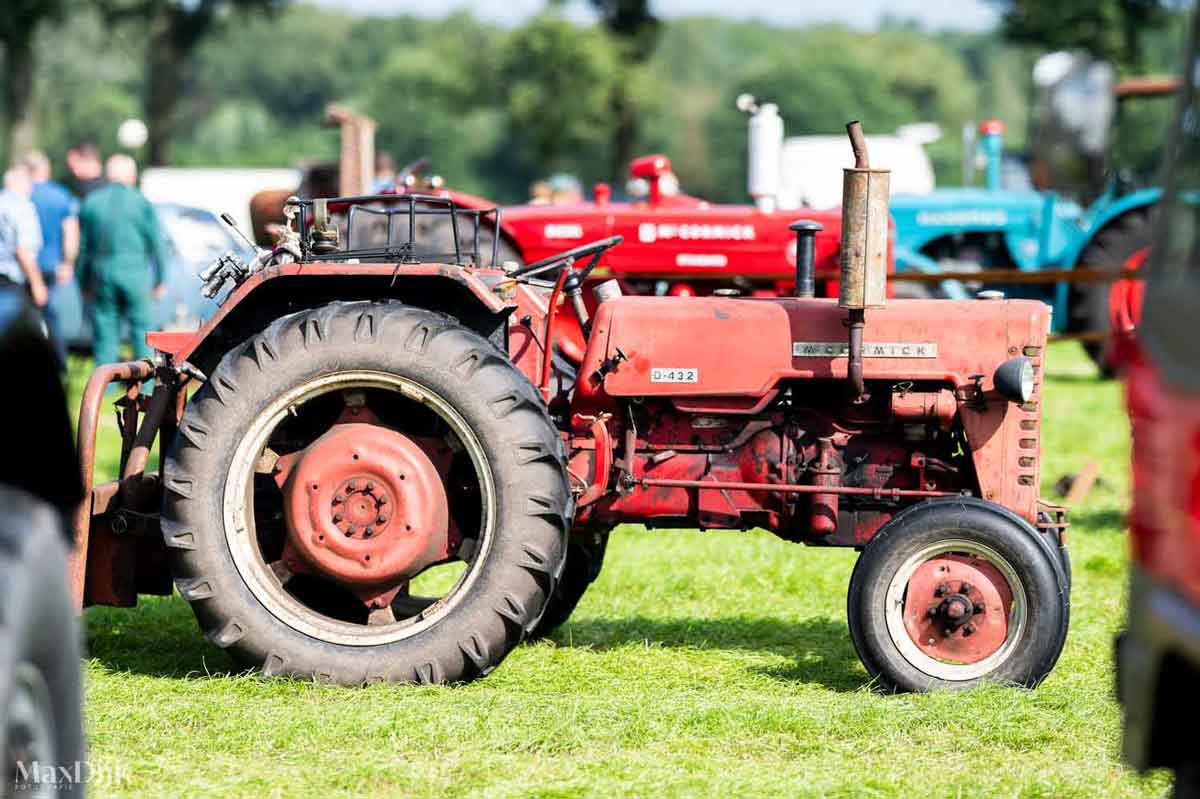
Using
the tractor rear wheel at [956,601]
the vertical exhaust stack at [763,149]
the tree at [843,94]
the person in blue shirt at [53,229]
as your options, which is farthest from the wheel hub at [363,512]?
the tree at [843,94]

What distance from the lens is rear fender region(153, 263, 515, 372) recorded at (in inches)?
213

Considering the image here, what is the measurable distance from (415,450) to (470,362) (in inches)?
13.8

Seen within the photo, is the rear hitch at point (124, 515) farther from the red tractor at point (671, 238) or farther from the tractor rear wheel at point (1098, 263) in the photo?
the tractor rear wheel at point (1098, 263)

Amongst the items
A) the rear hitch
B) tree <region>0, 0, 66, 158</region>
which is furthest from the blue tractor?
tree <region>0, 0, 66, 158</region>

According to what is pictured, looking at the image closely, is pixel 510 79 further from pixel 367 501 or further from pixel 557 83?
pixel 367 501

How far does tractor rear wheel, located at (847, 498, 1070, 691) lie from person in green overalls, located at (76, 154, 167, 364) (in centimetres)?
796

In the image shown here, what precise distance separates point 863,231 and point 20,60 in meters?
26.5

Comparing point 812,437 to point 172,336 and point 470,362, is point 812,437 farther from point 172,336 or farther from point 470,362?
point 172,336

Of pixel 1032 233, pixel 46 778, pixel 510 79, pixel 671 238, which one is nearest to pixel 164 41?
pixel 510 79

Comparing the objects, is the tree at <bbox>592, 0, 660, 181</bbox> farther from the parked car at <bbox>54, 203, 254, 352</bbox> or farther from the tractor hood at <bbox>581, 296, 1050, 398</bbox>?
the tractor hood at <bbox>581, 296, 1050, 398</bbox>

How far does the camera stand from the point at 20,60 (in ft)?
95.2

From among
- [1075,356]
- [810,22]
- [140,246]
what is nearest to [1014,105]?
[810,22]

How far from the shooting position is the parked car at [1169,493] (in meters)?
2.81

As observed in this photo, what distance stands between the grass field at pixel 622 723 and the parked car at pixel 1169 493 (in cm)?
130
